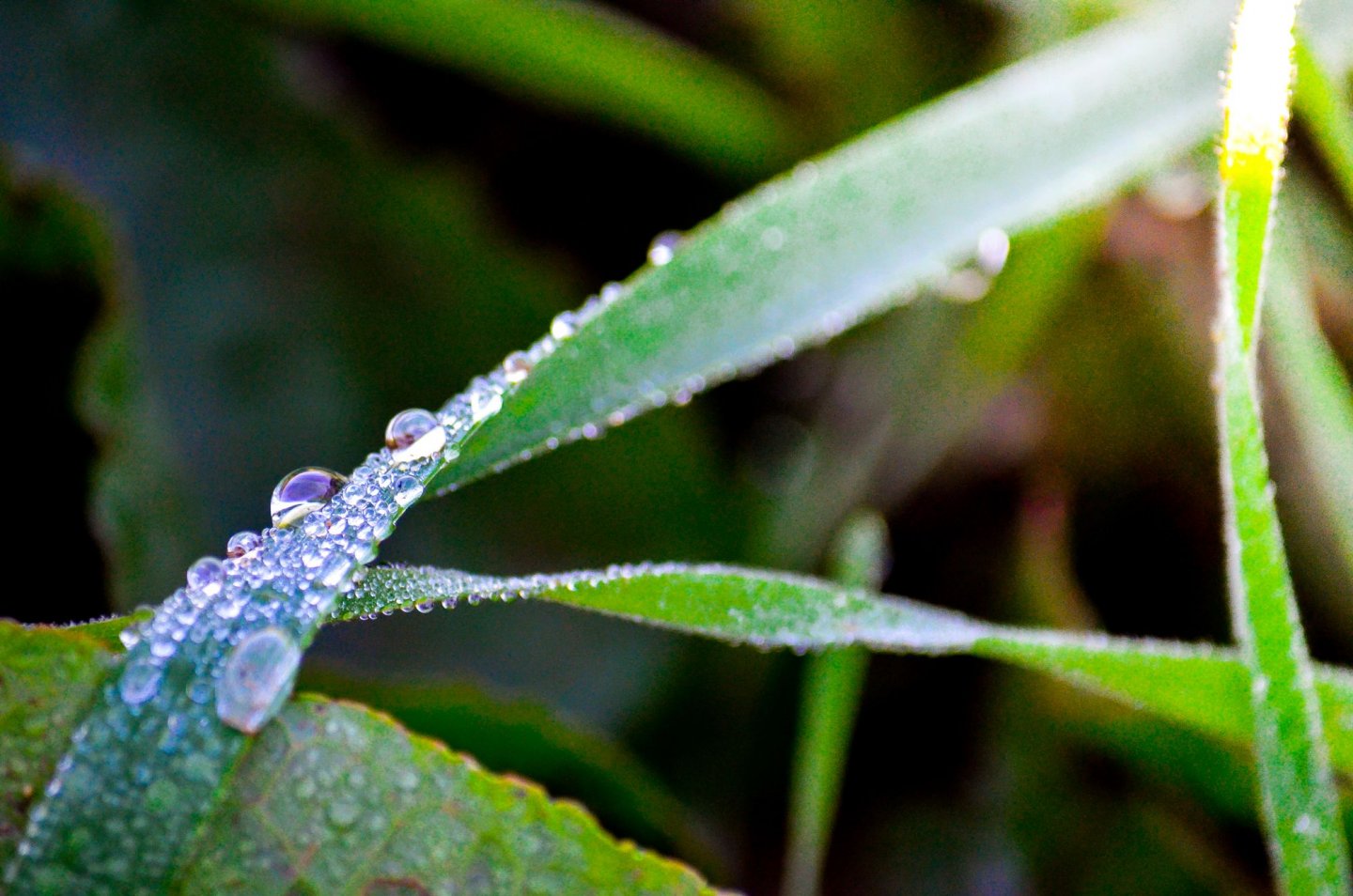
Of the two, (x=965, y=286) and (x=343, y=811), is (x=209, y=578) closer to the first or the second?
(x=343, y=811)

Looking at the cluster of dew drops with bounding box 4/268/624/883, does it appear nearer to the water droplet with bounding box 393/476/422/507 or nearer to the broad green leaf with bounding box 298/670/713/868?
the water droplet with bounding box 393/476/422/507

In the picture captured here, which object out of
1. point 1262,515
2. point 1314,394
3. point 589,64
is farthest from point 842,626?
point 589,64

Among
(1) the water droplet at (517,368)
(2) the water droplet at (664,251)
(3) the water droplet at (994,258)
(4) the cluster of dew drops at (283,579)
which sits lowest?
(4) the cluster of dew drops at (283,579)

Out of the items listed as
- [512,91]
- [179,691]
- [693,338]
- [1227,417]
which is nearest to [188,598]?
[179,691]

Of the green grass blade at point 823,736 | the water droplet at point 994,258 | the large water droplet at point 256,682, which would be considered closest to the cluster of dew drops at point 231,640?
the large water droplet at point 256,682

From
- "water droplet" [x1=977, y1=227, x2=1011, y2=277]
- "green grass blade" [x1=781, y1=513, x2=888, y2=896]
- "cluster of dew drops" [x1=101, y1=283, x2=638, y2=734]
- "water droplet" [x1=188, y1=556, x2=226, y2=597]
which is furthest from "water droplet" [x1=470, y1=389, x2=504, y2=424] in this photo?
"water droplet" [x1=977, y1=227, x2=1011, y2=277]

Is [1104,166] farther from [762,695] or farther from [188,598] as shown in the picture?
[188,598]

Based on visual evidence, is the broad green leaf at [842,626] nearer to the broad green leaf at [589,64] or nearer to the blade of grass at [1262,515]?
the blade of grass at [1262,515]
